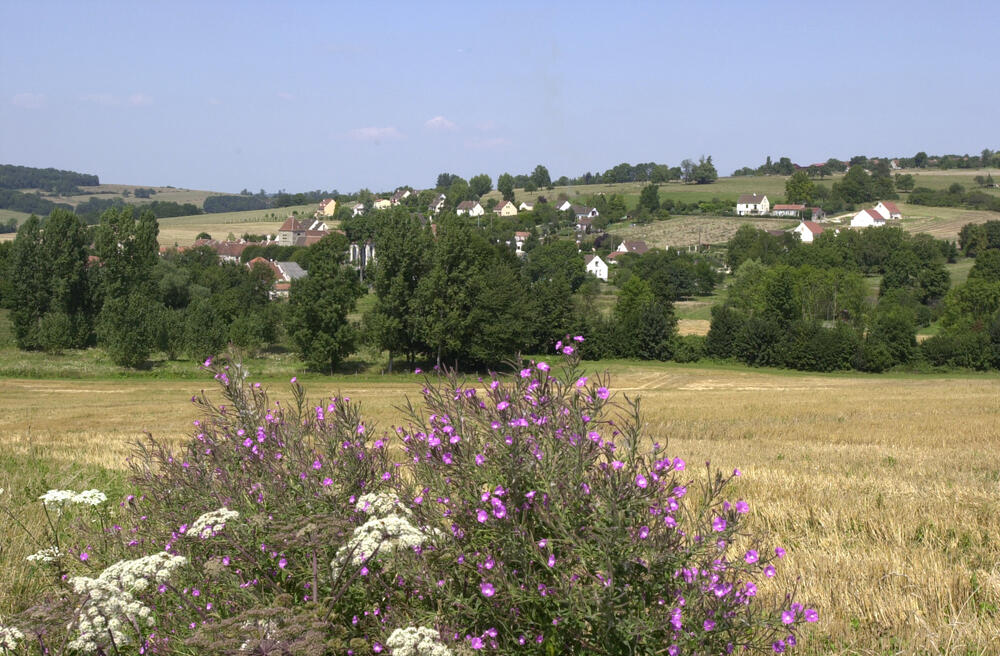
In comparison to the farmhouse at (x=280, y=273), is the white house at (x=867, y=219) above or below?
above

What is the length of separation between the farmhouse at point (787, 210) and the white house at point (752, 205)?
91.8 inches

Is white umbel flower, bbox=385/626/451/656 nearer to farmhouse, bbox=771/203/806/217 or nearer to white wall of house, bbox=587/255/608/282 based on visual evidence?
white wall of house, bbox=587/255/608/282

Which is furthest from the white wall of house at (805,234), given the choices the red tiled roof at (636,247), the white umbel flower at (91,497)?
the white umbel flower at (91,497)

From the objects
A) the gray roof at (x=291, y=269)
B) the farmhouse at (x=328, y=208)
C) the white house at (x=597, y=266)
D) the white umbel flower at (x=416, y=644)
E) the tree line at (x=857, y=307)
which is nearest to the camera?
the white umbel flower at (x=416, y=644)

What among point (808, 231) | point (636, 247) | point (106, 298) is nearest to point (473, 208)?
point (636, 247)

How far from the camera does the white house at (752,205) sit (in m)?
168

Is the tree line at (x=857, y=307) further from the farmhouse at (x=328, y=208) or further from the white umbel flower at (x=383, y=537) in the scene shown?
the farmhouse at (x=328, y=208)

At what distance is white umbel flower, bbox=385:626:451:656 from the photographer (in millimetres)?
3105

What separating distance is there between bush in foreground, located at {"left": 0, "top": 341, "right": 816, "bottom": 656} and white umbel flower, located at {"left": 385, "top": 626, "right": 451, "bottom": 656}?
0.01 meters

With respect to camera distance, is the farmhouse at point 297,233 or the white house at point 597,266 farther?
the farmhouse at point 297,233

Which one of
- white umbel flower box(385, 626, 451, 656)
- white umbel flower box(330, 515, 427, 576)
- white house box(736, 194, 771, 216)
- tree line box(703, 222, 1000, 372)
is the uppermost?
white house box(736, 194, 771, 216)

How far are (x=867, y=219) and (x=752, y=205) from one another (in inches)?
1012

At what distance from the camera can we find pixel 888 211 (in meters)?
149

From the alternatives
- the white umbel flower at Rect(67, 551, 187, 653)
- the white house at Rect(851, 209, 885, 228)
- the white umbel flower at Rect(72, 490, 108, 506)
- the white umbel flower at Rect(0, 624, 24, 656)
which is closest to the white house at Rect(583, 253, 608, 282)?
the white house at Rect(851, 209, 885, 228)
